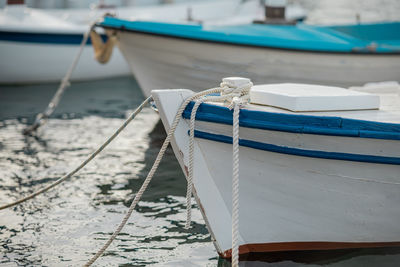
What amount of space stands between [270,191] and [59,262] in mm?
1610

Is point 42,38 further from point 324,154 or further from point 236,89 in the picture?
point 324,154

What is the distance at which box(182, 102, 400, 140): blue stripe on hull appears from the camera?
3.78m

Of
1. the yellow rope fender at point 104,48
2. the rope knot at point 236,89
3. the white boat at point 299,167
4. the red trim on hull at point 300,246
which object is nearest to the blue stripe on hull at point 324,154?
the white boat at point 299,167

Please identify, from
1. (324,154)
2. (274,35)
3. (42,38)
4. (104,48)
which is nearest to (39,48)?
(42,38)

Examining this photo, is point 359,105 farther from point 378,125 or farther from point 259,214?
point 259,214

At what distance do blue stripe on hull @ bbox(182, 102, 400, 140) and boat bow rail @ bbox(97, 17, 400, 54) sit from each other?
11.5 feet

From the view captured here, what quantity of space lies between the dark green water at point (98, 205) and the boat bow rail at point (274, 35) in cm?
146

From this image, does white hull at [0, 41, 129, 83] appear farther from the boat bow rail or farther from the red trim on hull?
the red trim on hull

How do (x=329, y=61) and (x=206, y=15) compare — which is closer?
(x=329, y=61)

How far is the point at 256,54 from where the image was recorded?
24.1 feet

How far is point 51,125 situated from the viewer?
8617 millimetres

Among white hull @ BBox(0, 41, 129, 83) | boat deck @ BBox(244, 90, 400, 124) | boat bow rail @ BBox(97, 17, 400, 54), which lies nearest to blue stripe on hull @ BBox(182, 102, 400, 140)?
boat deck @ BBox(244, 90, 400, 124)

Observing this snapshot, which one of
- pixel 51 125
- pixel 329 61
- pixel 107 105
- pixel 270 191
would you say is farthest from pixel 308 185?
pixel 107 105

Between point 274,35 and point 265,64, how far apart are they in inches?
17.9
